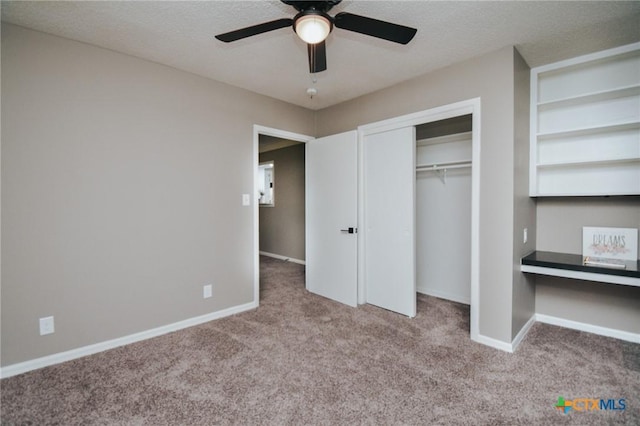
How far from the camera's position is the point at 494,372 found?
215cm

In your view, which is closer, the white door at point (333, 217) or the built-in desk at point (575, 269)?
the built-in desk at point (575, 269)

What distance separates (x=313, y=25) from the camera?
168 centimetres

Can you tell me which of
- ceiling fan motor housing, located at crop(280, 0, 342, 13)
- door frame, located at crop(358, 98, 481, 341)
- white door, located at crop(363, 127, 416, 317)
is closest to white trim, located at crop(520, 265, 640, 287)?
door frame, located at crop(358, 98, 481, 341)

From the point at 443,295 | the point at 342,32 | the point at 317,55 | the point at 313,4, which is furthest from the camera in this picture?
the point at 443,295

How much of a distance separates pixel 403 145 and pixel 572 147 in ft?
4.89

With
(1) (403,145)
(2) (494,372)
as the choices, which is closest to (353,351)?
(2) (494,372)

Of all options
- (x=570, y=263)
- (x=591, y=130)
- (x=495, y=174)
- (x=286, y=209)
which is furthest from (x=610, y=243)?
(x=286, y=209)

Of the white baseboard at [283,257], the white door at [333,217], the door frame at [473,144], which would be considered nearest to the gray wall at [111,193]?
the white door at [333,217]

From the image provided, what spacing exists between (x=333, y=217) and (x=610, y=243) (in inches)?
102

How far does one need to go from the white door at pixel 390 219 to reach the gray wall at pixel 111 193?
1421 mm

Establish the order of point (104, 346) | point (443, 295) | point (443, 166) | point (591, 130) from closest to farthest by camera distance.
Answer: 1. point (104, 346)
2. point (591, 130)
3. point (443, 166)
4. point (443, 295)

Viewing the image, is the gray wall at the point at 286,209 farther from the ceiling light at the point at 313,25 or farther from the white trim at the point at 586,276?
the ceiling light at the point at 313,25

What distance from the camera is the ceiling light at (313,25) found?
1.64 meters

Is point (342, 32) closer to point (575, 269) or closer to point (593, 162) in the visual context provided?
point (593, 162)
